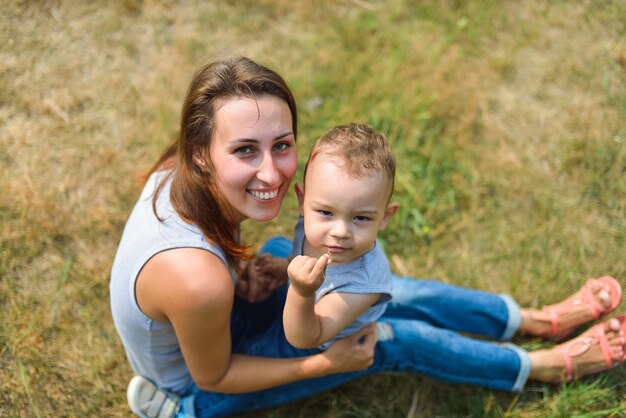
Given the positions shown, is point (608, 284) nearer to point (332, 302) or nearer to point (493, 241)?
point (493, 241)

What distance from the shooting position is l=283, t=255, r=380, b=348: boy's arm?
5.55 ft

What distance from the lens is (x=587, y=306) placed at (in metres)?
2.81

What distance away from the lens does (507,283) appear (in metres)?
3.08

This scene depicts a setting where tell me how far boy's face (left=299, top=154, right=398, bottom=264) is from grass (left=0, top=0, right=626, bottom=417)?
3.59 feet

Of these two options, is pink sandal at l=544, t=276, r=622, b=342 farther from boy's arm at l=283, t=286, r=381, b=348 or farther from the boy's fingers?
the boy's fingers

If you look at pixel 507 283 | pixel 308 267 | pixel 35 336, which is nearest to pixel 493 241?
pixel 507 283

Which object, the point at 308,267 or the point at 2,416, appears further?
the point at 2,416

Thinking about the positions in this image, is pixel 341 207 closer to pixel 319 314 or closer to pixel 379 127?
pixel 319 314

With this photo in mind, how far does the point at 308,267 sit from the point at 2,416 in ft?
5.68

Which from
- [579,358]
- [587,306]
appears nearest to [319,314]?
[579,358]

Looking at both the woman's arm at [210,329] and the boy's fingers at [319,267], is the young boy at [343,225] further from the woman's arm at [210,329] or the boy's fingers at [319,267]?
the woman's arm at [210,329]

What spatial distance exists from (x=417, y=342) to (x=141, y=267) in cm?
124

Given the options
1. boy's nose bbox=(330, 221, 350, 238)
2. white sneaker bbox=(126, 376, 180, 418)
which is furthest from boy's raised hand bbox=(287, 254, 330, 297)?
white sneaker bbox=(126, 376, 180, 418)

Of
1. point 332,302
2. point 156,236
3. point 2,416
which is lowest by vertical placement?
point 2,416
